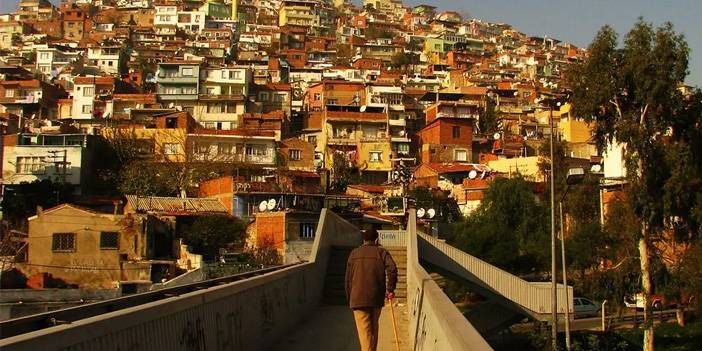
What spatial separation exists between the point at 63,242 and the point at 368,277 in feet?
105

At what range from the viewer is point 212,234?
40.0 metres

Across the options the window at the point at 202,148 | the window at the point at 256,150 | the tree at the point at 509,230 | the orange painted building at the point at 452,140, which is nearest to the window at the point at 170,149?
the window at the point at 202,148

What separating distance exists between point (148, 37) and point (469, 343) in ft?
436

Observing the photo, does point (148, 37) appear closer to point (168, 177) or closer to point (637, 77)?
point (168, 177)

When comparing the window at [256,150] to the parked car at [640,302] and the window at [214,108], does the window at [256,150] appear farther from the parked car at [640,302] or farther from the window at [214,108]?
the parked car at [640,302]

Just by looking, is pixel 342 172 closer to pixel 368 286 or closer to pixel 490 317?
pixel 490 317

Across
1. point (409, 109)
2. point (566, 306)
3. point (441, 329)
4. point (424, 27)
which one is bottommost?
point (566, 306)

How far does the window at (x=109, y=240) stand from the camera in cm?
3701

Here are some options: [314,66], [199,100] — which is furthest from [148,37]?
[199,100]

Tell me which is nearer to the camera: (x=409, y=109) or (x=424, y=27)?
(x=409, y=109)

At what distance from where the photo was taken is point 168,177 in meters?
52.7

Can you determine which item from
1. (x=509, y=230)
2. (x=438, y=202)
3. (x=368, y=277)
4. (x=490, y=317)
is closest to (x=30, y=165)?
(x=438, y=202)

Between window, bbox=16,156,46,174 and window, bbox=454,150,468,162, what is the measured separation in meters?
33.7

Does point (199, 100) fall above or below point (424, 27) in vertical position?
below
